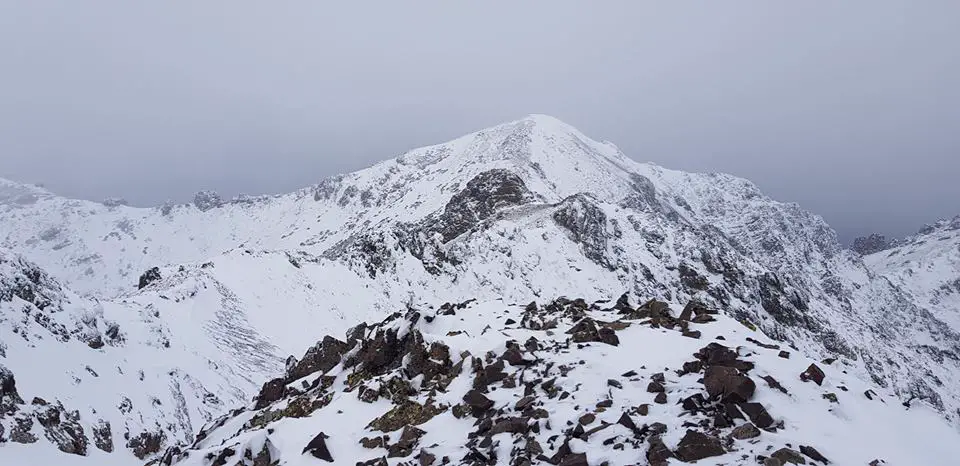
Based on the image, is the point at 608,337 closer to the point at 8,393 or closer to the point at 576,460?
the point at 576,460

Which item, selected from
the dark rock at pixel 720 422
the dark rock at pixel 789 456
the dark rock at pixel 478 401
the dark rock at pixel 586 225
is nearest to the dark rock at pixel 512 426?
the dark rock at pixel 478 401

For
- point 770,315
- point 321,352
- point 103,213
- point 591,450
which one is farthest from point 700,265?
point 103,213

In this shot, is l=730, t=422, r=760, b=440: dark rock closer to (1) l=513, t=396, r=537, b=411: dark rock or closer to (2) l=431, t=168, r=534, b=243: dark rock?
(1) l=513, t=396, r=537, b=411: dark rock

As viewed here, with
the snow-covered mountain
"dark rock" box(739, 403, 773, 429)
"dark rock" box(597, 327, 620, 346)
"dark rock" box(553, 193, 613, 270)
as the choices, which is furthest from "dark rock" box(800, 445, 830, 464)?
"dark rock" box(553, 193, 613, 270)

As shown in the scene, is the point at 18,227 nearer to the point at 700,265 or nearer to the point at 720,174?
the point at 700,265

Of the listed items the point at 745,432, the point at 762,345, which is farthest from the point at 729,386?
the point at 762,345

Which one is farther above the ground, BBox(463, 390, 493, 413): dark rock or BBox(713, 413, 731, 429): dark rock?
BBox(713, 413, 731, 429): dark rock

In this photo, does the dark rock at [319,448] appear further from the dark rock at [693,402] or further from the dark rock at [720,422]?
the dark rock at [720,422]

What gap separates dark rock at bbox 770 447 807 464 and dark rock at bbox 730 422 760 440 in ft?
2.37

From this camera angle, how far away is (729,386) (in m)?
9.28

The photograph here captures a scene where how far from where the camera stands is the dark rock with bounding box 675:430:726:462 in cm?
771

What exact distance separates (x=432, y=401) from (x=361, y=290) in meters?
32.9

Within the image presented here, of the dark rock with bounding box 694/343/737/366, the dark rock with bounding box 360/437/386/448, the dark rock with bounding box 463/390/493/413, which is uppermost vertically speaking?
the dark rock with bounding box 694/343/737/366

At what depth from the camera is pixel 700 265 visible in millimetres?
54250
